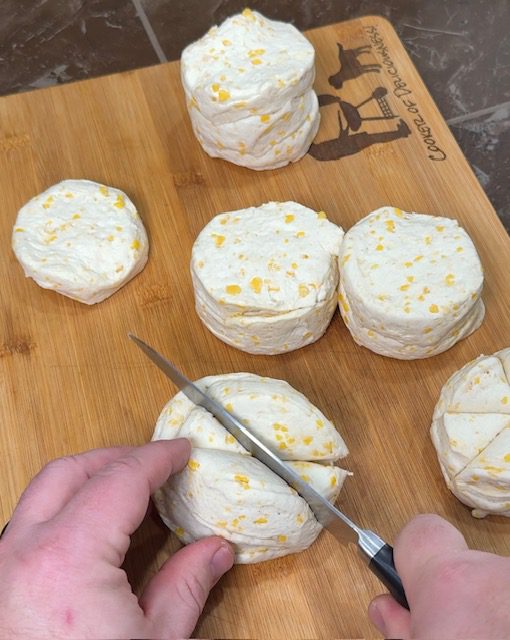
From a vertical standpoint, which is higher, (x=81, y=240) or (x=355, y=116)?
(x=355, y=116)

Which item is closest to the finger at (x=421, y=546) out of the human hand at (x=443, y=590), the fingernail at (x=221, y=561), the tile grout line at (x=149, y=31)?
the human hand at (x=443, y=590)

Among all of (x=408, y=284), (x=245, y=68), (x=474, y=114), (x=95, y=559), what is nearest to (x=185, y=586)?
(x=95, y=559)

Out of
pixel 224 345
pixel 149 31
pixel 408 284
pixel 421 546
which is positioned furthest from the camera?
pixel 149 31

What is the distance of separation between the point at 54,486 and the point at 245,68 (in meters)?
1.51

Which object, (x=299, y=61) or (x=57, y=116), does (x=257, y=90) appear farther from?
(x=57, y=116)

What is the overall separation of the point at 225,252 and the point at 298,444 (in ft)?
2.16

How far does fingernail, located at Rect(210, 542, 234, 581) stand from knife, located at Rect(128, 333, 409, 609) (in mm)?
235

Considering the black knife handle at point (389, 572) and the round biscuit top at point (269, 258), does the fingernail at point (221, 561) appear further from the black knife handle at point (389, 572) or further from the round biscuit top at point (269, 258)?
the round biscuit top at point (269, 258)

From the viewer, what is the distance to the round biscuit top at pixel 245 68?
2256 millimetres

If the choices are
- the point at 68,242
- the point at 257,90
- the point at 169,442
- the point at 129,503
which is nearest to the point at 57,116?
the point at 68,242

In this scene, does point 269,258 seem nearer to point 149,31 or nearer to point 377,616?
point 377,616

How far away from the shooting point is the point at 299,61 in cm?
233

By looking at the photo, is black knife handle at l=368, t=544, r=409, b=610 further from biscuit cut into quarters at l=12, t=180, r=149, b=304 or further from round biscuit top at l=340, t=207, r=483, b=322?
biscuit cut into quarters at l=12, t=180, r=149, b=304

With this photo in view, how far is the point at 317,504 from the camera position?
5.76ft
